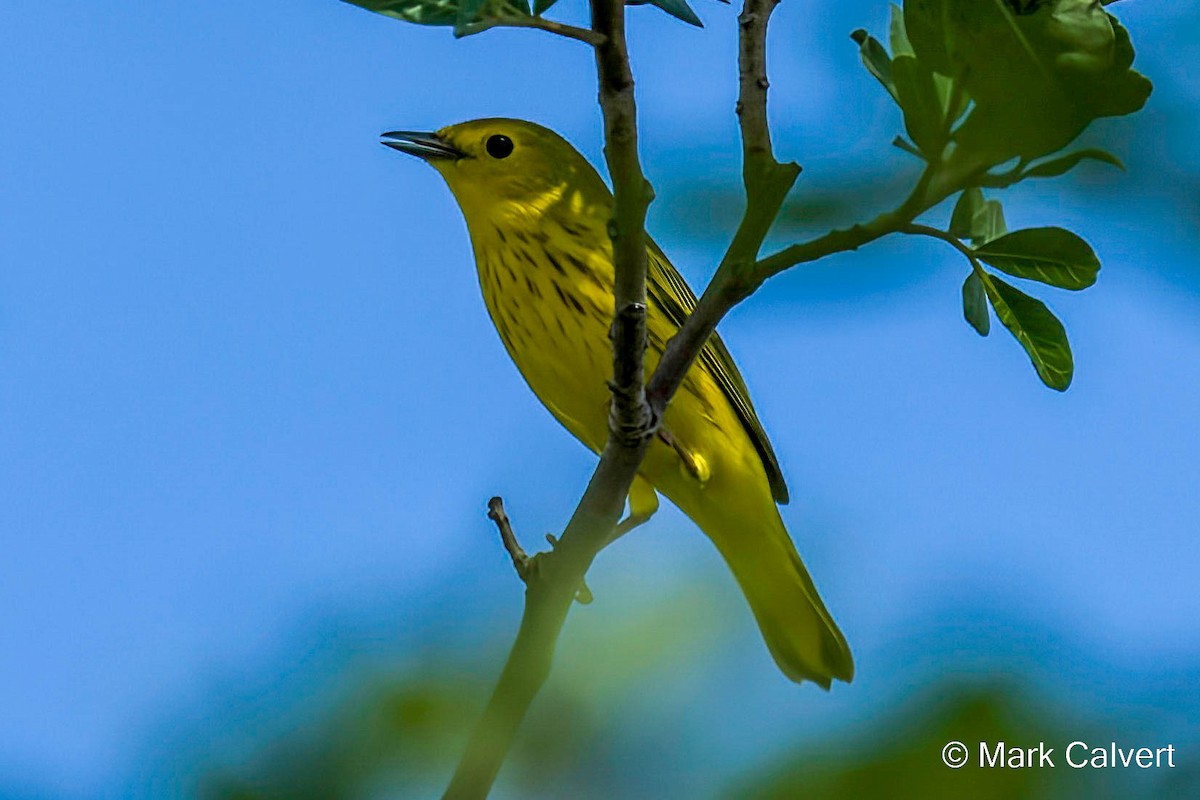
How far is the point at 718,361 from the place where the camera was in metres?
3.96

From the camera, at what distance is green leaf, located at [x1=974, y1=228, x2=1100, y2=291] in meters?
1.23

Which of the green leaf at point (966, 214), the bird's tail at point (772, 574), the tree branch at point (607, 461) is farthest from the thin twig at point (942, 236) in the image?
the bird's tail at point (772, 574)

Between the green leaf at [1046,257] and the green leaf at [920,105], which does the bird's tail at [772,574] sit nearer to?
the green leaf at [1046,257]

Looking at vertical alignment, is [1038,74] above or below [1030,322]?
below

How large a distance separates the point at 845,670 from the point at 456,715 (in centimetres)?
318

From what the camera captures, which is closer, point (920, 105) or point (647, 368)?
point (920, 105)

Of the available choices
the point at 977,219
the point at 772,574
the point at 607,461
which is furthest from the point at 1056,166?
the point at 772,574

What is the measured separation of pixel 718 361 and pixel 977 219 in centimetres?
269

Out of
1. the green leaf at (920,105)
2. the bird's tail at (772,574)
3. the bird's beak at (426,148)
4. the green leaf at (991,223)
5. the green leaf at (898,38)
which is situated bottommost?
the green leaf at (920,105)

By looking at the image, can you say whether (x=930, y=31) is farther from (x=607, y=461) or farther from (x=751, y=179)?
(x=607, y=461)

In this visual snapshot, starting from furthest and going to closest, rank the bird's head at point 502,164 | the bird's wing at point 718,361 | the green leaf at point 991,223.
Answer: the bird's head at point 502,164
the bird's wing at point 718,361
the green leaf at point 991,223

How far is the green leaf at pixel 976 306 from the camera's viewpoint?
4.74ft

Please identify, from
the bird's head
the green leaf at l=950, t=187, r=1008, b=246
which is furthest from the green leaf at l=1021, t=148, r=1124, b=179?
the bird's head

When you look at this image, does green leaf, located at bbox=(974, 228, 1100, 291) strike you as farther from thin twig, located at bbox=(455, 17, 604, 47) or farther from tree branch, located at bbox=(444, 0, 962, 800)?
thin twig, located at bbox=(455, 17, 604, 47)
